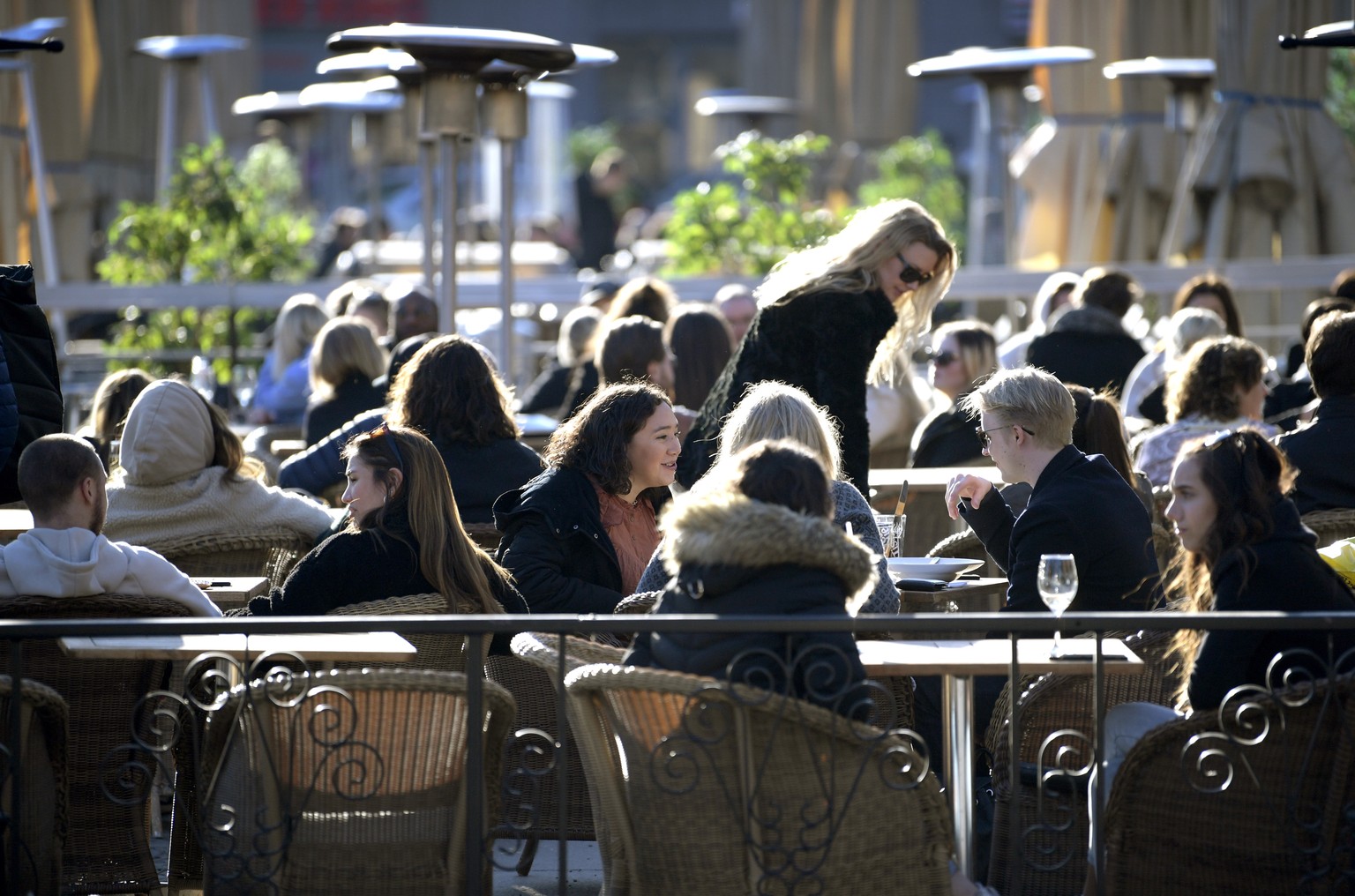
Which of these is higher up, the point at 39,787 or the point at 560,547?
the point at 560,547

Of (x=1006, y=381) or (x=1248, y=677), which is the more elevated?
(x=1006, y=381)

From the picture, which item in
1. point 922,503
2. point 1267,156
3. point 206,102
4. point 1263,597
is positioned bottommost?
point 922,503

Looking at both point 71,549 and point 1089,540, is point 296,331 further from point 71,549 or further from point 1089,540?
point 1089,540

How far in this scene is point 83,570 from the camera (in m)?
3.96

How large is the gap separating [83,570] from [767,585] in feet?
5.07

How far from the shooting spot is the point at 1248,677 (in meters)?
3.62

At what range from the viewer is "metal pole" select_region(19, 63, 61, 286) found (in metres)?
11.2

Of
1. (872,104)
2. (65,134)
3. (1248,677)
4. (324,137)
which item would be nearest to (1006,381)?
(1248,677)

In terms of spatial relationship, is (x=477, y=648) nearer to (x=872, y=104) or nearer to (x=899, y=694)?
(x=899, y=694)

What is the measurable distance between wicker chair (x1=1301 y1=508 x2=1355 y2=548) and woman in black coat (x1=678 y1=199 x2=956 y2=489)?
1.29 meters

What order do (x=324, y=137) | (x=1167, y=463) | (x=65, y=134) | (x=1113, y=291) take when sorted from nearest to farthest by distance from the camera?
1. (x=1167, y=463)
2. (x=1113, y=291)
3. (x=65, y=134)
4. (x=324, y=137)

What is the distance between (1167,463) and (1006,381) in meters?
1.62

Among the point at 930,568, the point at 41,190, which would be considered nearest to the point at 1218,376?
the point at 930,568

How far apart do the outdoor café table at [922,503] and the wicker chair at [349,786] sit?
9.24ft
